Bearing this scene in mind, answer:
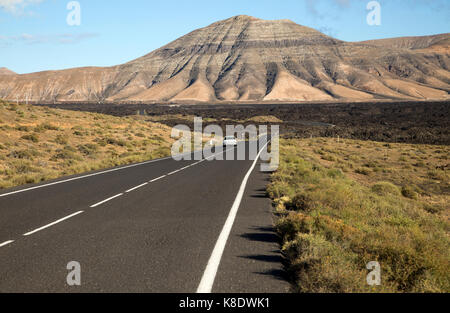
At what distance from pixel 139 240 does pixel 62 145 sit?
24.5m

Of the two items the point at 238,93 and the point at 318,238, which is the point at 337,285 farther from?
the point at 238,93

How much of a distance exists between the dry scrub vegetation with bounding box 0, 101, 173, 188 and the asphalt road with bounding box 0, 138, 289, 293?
5913 mm

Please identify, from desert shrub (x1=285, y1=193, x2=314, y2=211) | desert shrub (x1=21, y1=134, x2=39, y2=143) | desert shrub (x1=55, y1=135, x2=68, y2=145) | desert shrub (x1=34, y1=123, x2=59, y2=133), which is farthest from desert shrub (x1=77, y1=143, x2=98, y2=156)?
desert shrub (x1=285, y1=193, x2=314, y2=211)

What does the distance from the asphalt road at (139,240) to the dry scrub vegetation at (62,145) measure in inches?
233

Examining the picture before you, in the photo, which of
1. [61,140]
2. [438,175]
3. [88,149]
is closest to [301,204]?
[438,175]

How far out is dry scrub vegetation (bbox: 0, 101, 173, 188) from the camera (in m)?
19.5

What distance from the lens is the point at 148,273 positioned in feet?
18.1

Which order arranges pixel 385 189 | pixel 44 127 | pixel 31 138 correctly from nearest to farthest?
pixel 385 189
pixel 31 138
pixel 44 127

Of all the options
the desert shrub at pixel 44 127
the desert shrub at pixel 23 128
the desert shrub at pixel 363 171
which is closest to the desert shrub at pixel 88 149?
the desert shrub at pixel 44 127

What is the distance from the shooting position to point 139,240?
720cm

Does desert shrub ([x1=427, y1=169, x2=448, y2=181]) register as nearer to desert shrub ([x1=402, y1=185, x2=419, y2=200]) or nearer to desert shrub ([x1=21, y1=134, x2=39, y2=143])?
desert shrub ([x1=402, y1=185, x2=419, y2=200])

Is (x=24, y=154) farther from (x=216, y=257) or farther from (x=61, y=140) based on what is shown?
(x=216, y=257)
